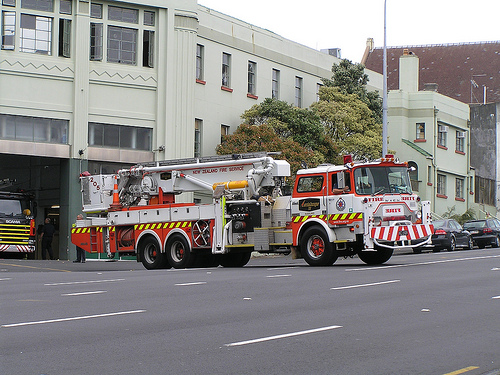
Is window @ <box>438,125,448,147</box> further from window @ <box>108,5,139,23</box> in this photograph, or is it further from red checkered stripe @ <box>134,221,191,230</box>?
red checkered stripe @ <box>134,221,191,230</box>

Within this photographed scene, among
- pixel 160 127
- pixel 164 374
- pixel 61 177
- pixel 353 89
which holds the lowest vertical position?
pixel 164 374

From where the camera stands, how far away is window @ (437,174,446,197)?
55.2 meters

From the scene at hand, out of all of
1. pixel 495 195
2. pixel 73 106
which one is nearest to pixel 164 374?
pixel 73 106

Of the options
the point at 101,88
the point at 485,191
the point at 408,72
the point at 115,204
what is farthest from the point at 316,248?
the point at 485,191

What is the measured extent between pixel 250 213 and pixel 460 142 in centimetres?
3906

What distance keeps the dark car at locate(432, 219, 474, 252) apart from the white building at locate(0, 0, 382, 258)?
1107 cm

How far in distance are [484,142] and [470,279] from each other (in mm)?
52547

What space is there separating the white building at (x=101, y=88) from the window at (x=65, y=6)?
58mm

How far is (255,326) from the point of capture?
1060cm

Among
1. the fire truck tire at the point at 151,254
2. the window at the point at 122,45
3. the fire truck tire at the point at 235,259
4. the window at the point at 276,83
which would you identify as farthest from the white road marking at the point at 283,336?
the window at the point at 276,83

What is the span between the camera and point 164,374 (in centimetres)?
776

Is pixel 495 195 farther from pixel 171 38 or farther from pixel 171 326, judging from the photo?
pixel 171 326

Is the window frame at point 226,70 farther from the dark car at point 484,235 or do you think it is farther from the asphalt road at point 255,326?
the asphalt road at point 255,326

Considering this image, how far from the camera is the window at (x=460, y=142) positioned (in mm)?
57625
